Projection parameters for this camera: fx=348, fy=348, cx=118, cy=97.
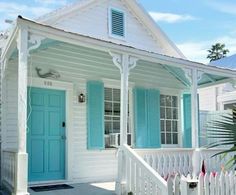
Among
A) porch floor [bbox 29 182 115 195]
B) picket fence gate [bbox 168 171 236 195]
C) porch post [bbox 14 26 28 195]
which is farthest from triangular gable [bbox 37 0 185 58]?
picket fence gate [bbox 168 171 236 195]

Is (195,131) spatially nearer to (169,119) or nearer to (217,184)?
(169,119)

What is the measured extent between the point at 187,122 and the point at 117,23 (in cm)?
372

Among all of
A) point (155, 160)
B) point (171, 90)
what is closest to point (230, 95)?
point (171, 90)

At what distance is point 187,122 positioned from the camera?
10805 mm

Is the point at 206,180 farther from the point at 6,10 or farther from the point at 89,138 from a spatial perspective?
the point at 6,10

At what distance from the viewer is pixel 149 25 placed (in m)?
11.1

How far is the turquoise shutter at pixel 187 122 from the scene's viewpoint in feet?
35.1

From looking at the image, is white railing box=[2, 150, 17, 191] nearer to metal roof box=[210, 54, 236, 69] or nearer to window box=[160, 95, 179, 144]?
window box=[160, 95, 179, 144]

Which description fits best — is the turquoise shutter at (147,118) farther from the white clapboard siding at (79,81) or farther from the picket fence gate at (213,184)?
the picket fence gate at (213,184)

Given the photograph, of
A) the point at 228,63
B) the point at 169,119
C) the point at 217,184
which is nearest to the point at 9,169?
the point at 217,184

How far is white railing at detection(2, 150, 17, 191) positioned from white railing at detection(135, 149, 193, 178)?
2.57 metres

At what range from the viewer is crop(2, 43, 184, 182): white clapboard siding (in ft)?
24.9

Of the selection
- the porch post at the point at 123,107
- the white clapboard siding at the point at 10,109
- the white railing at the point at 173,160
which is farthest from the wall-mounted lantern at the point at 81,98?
the white railing at the point at 173,160

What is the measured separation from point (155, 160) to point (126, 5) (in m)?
5.19
